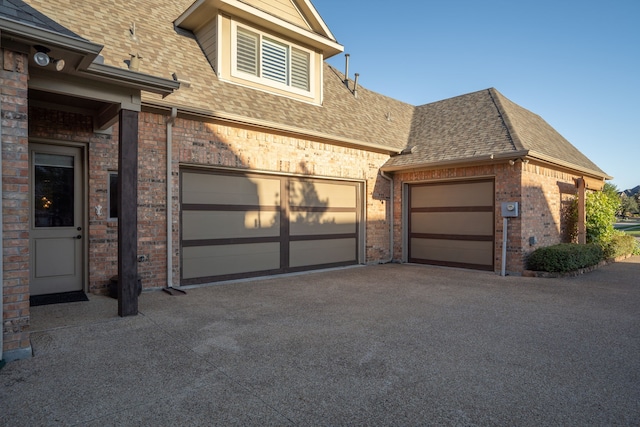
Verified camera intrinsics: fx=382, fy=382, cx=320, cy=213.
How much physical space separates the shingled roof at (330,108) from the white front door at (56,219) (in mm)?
1799

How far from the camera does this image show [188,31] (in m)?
9.30

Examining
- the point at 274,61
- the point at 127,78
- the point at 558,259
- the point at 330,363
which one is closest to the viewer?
the point at 330,363

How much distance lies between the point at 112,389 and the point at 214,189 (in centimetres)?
516

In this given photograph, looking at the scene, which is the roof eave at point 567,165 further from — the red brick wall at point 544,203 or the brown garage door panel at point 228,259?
the brown garage door panel at point 228,259

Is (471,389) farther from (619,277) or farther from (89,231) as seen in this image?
(619,277)

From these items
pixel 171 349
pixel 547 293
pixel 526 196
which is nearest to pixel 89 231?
pixel 171 349

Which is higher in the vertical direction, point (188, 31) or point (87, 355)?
point (188, 31)

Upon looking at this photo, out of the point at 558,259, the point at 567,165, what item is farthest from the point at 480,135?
the point at 558,259

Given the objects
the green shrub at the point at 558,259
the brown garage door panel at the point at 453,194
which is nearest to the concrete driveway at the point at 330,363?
the green shrub at the point at 558,259

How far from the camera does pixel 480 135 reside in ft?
34.3

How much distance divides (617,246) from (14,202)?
604 inches

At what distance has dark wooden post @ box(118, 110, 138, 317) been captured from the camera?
16.8ft

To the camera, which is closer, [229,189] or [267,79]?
[229,189]

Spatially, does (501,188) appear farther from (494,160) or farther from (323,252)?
(323,252)
